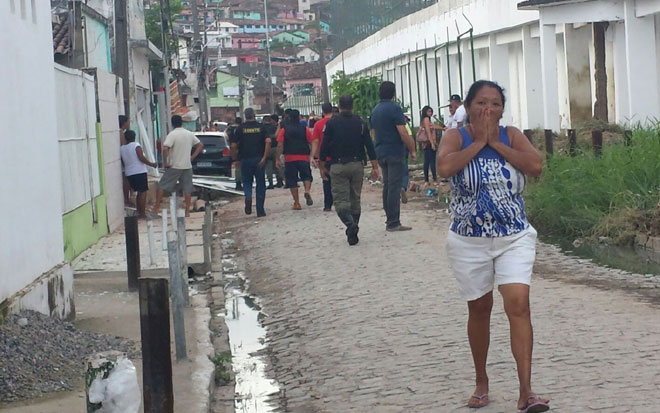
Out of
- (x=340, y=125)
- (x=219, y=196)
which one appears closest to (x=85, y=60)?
(x=219, y=196)

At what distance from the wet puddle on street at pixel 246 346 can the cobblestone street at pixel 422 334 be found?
0.13m

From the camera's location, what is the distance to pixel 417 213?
1856 centimetres

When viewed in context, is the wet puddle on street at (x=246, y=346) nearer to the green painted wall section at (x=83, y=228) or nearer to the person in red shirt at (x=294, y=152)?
the green painted wall section at (x=83, y=228)

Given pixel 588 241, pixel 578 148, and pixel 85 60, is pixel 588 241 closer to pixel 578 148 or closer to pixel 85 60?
pixel 578 148

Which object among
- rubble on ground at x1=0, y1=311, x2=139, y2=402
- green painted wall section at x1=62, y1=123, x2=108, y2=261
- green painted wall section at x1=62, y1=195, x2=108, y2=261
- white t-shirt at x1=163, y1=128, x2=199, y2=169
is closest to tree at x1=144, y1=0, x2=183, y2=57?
white t-shirt at x1=163, y1=128, x2=199, y2=169

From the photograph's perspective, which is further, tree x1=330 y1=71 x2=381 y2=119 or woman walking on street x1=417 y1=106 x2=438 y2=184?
tree x1=330 y1=71 x2=381 y2=119

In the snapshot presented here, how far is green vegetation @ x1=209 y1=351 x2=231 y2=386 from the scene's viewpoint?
26.8 feet

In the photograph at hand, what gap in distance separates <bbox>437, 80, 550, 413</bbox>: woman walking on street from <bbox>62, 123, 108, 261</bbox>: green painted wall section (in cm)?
785

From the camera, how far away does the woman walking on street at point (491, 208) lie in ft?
19.7

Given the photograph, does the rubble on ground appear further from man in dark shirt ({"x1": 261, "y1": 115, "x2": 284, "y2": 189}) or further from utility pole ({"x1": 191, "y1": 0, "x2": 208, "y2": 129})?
utility pole ({"x1": 191, "y1": 0, "x2": 208, "y2": 129})

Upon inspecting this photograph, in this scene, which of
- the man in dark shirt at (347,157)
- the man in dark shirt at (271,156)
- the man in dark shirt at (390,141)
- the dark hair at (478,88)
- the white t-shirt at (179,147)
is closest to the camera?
the dark hair at (478,88)

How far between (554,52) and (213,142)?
31.7 ft

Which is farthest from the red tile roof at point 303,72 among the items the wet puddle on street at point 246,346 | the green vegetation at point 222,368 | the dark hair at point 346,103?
the green vegetation at point 222,368

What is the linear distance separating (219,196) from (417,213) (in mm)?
8870
